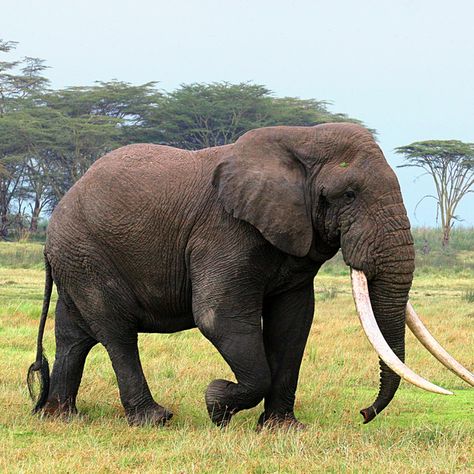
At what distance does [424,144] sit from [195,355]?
3134 cm

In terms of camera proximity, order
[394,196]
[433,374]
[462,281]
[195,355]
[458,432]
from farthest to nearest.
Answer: [462,281]
[195,355]
[433,374]
[458,432]
[394,196]

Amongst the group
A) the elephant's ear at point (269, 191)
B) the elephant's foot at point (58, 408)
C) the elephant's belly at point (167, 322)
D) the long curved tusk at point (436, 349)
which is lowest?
the elephant's foot at point (58, 408)

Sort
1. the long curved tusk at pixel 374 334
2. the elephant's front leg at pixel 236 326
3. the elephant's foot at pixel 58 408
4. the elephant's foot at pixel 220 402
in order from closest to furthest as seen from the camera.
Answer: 1. the long curved tusk at pixel 374 334
2. the elephant's front leg at pixel 236 326
3. the elephant's foot at pixel 220 402
4. the elephant's foot at pixel 58 408

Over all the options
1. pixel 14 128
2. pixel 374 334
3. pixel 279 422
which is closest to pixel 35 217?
pixel 14 128

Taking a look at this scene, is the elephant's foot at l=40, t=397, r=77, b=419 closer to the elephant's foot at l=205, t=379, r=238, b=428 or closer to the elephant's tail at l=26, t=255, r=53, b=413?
the elephant's tail at l=26, t=255, r=53, b=413

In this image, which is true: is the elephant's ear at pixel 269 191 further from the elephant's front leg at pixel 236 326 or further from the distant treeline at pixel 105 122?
the distant treeline at pixel 105 122

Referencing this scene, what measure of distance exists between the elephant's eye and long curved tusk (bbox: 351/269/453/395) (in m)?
0.38

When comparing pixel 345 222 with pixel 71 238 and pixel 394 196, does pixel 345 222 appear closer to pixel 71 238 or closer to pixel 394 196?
pixel 394 196

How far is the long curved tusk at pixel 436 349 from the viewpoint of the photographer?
548 cm

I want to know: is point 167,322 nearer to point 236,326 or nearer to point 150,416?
point 150,416

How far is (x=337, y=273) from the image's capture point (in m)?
26.4

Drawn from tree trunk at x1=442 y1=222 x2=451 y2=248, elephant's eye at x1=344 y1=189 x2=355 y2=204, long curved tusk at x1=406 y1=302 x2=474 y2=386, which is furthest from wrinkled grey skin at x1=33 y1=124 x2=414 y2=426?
tree trunk at x1=442 y1=222 x2=451 y2=248

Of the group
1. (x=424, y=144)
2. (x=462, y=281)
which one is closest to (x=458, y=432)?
(x=462, y=281)

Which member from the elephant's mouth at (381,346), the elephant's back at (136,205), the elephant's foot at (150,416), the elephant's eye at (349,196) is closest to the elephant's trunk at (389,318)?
the elephant's mouth at (381,346)
